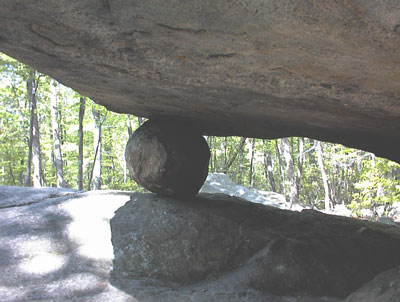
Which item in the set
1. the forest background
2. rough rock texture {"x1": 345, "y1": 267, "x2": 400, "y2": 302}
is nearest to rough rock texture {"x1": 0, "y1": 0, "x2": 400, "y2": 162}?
rough rock texture {"x1": 345, "y1": 267, "x2": 400, "y2": 302}

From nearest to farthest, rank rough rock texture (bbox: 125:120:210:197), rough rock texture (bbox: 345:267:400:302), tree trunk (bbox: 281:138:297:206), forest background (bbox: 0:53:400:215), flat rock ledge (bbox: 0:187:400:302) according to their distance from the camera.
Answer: rough rock texture (bbox: 345:267:400:302)
flat rock ledge (bbox: 0:187:400:302)
rough rock texture (bbox: 125:120:210:197)
forest background (bbox: 0:53:400:215)
tree trunk (bbox: 281:138:297:206)

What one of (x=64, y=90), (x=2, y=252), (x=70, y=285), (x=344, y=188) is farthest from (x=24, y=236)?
(x=344, y=188)

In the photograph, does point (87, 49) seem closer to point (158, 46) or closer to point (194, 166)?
point (158, 46)

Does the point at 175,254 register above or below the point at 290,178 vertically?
below

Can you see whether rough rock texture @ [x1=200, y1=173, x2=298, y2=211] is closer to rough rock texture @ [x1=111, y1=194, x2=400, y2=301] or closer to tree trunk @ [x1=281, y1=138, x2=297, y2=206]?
tree trunk @ [x1=281, y1=138, x2=297, y2=206]

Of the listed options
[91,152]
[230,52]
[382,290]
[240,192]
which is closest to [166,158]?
[230,52]

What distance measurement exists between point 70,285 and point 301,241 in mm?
3327

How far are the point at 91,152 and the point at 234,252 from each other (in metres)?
20.0

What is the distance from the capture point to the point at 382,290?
3.51 meters

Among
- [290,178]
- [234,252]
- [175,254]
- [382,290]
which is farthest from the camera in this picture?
[290,178]

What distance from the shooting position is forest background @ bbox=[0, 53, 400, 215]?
11344 mm

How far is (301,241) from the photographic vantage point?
5301 mm

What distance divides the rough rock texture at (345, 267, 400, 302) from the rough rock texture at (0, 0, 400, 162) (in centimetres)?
195

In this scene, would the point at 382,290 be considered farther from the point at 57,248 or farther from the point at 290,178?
the point at 290,178
